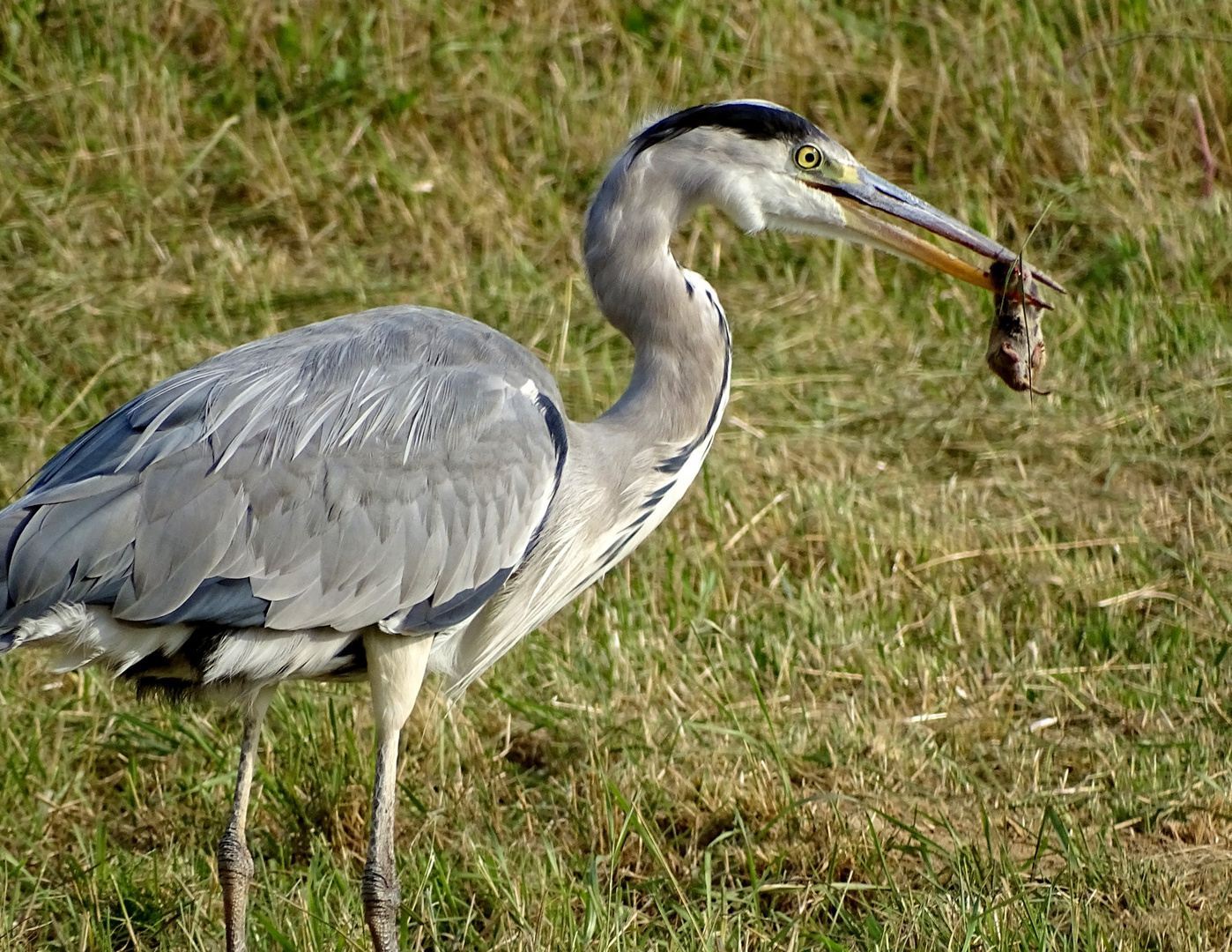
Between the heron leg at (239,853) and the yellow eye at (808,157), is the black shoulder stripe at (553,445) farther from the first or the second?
the yellow eye at (808,157)

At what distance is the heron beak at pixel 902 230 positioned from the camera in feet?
12.5

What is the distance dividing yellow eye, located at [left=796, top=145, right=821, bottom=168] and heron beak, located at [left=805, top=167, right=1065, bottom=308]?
1.5 inches

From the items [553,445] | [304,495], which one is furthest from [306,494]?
[553,445]

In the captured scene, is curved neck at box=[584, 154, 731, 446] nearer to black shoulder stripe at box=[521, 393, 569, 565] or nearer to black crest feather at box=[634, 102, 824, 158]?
black crest feather at box=[634, 102, 824, 158]

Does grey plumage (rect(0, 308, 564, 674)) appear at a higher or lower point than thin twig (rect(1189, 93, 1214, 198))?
higher

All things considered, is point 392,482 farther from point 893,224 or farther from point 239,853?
point 893,224

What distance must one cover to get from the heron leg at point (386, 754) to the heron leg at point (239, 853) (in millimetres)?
245

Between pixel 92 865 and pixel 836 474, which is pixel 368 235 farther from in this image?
pixel 92 865

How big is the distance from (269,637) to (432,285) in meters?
2.99

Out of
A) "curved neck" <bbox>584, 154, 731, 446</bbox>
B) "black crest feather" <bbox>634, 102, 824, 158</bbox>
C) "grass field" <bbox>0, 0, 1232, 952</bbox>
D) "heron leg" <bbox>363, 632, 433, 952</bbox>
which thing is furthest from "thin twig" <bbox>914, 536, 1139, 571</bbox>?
"heron leg" <bbox>363, 632, 433, 952</bbox>

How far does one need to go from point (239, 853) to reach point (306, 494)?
2.39 ft

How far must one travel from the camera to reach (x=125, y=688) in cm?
433

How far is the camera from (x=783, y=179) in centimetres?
389

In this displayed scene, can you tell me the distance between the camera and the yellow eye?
3.88 m
